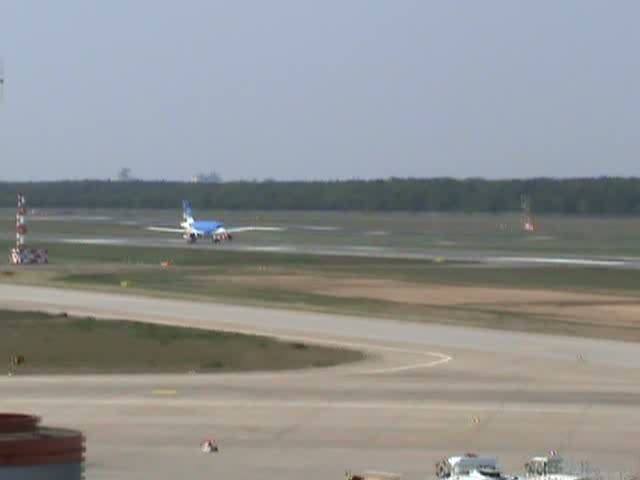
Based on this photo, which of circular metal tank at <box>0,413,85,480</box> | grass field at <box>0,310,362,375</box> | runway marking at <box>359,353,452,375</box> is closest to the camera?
circular metal tank at <box>0,413,85,480</box>

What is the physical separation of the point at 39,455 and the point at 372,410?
105ft

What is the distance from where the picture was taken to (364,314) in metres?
82.6

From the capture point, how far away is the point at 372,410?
46.8 m

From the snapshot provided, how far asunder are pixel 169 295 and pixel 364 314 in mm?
15150

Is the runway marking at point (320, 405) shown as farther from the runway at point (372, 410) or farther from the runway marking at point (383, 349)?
the runway marking at point (383, 349)

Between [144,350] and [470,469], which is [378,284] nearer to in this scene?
[144,350]

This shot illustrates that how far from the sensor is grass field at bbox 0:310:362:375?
59656 millimetres

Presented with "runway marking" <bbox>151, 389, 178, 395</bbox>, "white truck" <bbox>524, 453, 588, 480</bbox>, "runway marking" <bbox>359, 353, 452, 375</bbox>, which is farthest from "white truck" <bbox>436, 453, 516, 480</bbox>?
"runway marking" <bbox>359, 353, 452, 375</bbox>

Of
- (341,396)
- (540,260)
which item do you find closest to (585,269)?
(540,260)

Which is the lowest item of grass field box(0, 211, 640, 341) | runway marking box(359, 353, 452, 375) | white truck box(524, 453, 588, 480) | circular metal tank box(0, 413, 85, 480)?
runway marking box(359, 353, 452, 375)

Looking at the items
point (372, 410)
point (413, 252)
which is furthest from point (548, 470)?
point (413, 252)

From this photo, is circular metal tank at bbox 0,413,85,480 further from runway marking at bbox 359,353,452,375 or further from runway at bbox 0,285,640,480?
runway marking at bbox 359,353,452,375

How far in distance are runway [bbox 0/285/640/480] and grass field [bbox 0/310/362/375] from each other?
2559 mm

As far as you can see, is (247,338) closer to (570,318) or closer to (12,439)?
(570,318)
